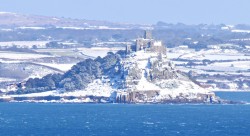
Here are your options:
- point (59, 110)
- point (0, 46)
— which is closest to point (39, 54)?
point (0, 46)

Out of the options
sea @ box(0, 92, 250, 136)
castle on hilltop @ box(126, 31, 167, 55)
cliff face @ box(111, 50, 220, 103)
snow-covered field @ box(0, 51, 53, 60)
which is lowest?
sea @ box(0, 92, 250, 136)

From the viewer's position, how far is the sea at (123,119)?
293 feet

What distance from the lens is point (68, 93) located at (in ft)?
389

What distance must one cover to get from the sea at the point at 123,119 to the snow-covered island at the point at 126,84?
4.92ft

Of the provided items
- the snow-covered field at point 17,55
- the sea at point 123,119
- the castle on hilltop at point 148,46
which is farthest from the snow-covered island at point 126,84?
the snow-covered field at point 17,55

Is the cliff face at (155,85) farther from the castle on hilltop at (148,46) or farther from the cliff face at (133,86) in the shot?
the castle on hilltop at (148,46)

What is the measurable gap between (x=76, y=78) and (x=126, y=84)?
5.90 meters

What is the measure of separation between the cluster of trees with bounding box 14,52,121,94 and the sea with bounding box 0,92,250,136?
127 inches

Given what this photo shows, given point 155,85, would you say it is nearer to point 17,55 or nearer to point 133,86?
Result: point 133,86

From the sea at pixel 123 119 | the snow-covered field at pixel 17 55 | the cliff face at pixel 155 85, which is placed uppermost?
the snow-covered field at pixel 17 55

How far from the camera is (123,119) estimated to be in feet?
327

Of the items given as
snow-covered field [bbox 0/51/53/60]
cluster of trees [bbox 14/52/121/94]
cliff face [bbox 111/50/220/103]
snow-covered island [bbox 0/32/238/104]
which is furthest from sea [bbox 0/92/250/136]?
snow-covered field [bbox 0/51/53/60]

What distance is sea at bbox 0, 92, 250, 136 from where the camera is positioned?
3516 inches

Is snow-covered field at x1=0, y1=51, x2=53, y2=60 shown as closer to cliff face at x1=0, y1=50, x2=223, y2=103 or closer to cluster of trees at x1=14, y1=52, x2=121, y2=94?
cluster of trees at x1=14, y1=52, x2=121, y2=94
